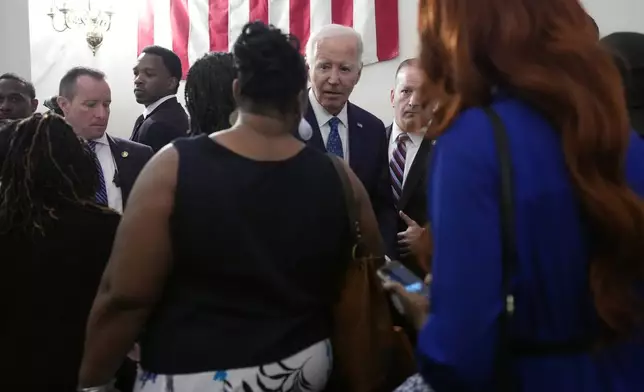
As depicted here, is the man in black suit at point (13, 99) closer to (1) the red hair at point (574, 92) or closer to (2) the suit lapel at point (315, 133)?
(2) the suit lapel at point (315, 133)

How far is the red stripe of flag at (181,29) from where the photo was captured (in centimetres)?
655

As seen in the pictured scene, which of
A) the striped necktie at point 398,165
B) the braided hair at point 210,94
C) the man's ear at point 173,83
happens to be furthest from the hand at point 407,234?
the man's ear at point 173,83

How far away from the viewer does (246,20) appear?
20.2 ft

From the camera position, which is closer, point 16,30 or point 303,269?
point 303,269

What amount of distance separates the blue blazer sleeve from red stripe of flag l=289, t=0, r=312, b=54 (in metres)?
4.77

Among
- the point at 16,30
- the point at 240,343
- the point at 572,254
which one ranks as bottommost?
the point at 240,343

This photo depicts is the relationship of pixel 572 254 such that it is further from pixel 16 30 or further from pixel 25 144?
pixel 16 30

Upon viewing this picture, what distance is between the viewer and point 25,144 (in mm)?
1939

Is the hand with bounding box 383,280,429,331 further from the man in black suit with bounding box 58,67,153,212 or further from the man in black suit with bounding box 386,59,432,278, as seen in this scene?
the man in black suit with bounding box 58,67,153,212

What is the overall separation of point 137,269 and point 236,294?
0.64 feet

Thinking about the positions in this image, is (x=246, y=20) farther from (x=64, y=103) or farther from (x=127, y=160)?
(x=127, y=160)

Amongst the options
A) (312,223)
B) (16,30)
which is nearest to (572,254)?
(312,223)

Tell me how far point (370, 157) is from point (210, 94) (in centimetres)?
92

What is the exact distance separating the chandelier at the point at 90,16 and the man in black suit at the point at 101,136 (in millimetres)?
3765
